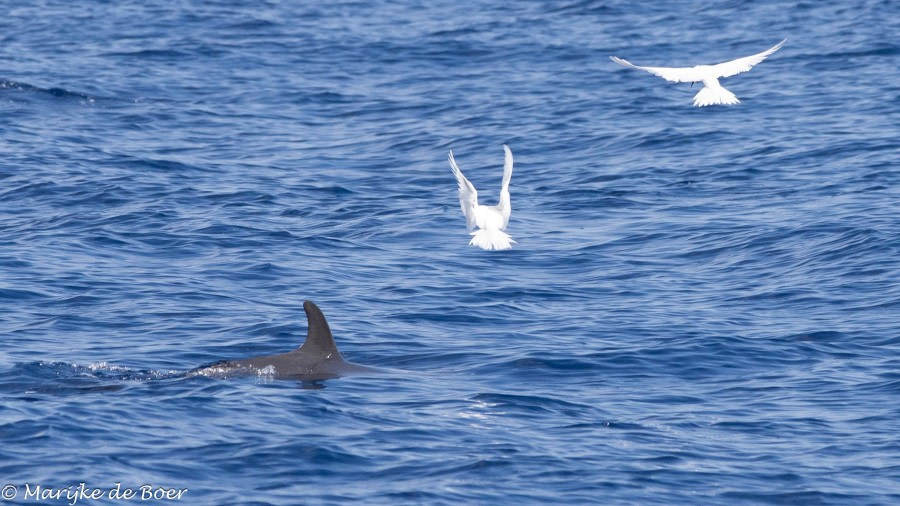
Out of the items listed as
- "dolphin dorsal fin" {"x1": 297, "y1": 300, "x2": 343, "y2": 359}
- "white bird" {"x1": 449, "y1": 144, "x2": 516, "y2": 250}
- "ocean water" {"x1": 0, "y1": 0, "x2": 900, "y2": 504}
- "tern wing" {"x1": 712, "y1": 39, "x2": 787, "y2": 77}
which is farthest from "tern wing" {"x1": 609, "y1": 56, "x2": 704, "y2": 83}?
"dolphin dorsal fin" {"x1": 297, "y1": 300, "x2": 343, "y2": 359}

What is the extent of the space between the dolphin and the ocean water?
0.22 metres

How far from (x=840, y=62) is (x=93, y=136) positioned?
56.7ft

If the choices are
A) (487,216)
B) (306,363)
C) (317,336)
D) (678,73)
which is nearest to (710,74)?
(678,73)

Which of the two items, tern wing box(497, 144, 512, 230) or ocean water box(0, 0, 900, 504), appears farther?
tern wing box(497, 144, 512, 230)

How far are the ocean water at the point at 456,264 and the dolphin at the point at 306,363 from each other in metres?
0.22

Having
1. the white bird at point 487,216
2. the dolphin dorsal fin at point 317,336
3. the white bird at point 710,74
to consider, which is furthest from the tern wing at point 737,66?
the dolphin dorsal fin at point 317,336

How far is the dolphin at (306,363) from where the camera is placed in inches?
587

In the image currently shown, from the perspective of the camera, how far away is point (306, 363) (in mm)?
15117

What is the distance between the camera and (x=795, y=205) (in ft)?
75.8

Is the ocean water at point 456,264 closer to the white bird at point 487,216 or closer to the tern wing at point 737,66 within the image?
the white bird at point 487,216

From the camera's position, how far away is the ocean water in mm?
12531

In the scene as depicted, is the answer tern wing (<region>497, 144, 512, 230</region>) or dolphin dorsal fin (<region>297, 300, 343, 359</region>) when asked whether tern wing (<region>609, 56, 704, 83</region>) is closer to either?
tern wing (<region>497, 144, 512, 230</region>)

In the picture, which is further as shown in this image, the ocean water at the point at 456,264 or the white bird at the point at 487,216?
the white bird at the point at 487,216

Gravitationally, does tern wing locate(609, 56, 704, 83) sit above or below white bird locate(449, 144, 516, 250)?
above
